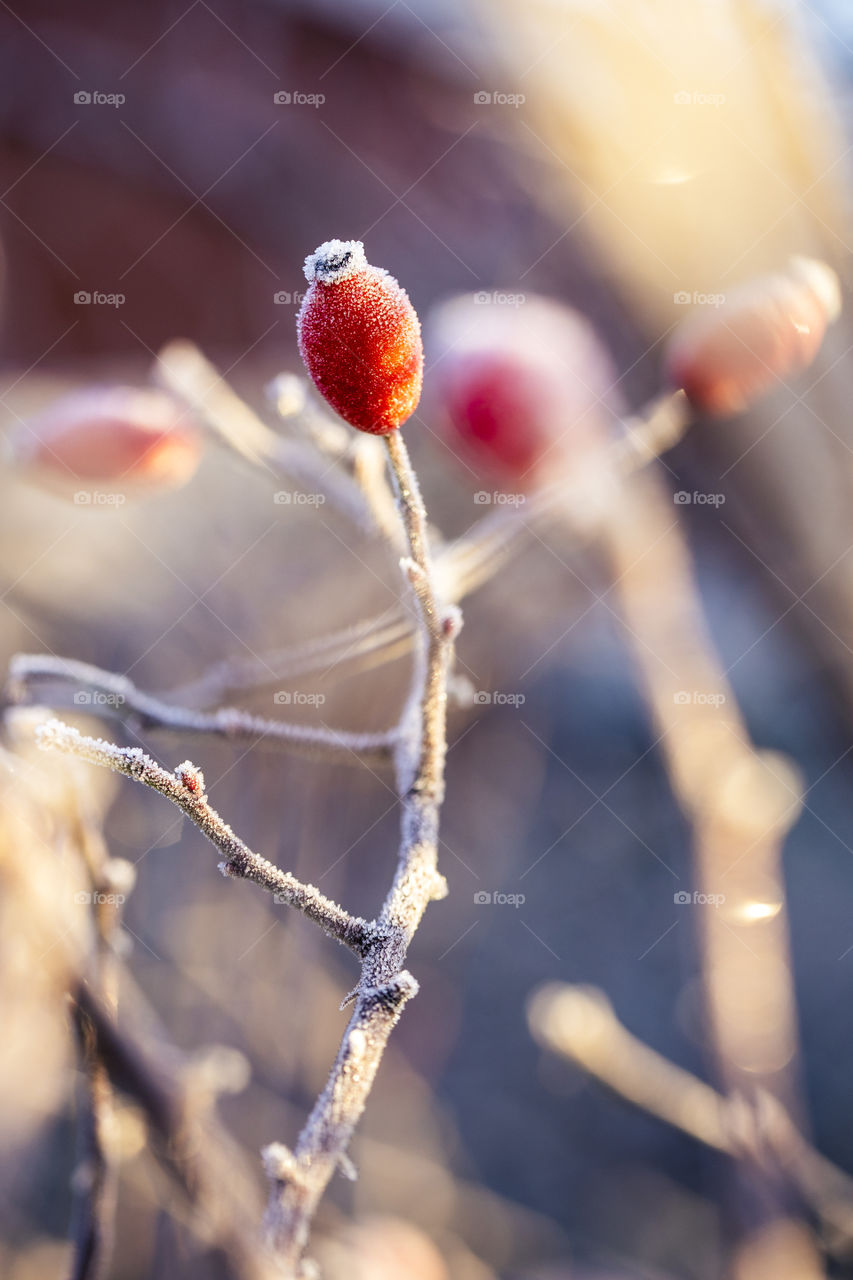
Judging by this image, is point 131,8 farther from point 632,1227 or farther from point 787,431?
point 632,1227

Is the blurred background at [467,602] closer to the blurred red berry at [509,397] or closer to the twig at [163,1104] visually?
the blurred red berry at [509,397]

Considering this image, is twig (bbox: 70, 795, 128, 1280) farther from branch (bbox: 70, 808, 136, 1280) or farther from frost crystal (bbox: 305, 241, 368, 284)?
frost crystal (bbox: 305, 241, 368, 284)

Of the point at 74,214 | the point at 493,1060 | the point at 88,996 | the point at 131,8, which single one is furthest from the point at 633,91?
the point at 493,1060

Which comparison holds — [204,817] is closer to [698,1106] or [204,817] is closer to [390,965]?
[390,965]

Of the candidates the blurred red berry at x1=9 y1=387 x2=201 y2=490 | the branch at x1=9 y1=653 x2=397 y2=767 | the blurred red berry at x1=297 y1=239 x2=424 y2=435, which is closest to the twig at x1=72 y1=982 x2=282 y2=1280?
the branch at x1=9 y1=653 x2=397 y2=767

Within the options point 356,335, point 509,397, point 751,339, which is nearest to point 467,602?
point 509,397
